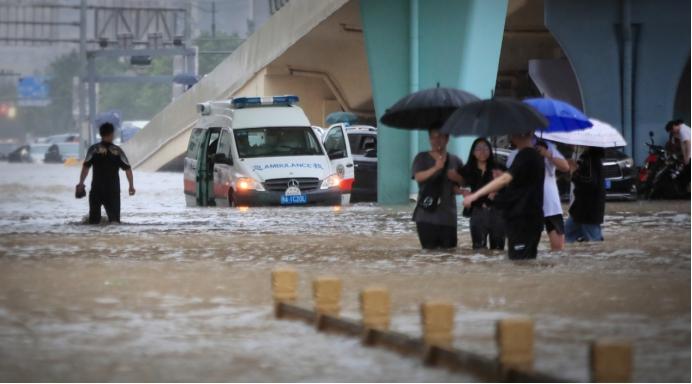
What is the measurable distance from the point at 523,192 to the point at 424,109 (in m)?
2.63

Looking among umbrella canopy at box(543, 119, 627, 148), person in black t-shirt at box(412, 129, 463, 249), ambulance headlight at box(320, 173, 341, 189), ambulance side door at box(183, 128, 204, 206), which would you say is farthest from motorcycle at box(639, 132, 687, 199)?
person in black t-shirt at box(412, 129, 463, 249)

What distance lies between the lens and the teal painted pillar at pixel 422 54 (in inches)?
1255

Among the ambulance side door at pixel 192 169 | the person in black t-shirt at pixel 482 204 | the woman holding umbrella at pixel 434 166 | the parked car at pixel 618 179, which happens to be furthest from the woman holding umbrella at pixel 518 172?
the parked car at pixel 618 179

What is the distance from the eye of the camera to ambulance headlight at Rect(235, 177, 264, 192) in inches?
1131

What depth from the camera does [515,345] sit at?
917 cm

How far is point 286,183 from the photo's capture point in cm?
2888

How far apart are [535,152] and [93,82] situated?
68614 millimetres

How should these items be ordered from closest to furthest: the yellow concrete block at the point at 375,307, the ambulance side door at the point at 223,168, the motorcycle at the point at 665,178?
1. the yellow concrete block at the point at 375,307
2. the ambulance side door at the point at 223,168
3. the motorcycle at the point at 665,178

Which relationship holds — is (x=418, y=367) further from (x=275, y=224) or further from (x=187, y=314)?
(x=275, y=224)

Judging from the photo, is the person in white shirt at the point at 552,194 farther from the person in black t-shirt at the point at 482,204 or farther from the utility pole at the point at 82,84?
the utility pole at the point at 82,84

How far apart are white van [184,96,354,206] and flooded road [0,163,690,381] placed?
2.45 metres

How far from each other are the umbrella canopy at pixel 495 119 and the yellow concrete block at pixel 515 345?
24.0 ft

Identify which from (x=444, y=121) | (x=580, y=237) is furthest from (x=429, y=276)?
(x=580, y=237)

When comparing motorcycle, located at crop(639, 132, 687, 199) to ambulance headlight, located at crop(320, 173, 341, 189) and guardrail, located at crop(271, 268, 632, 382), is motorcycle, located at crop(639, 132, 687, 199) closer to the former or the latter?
ambulance headlight, located at crop(320, 173, 341, 189)
